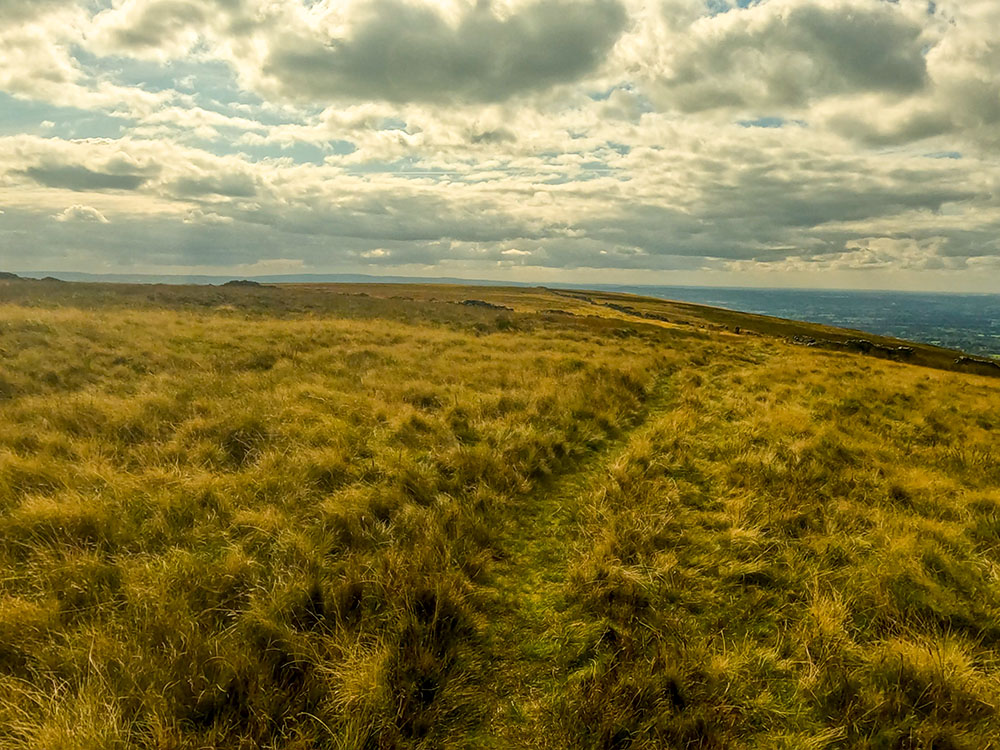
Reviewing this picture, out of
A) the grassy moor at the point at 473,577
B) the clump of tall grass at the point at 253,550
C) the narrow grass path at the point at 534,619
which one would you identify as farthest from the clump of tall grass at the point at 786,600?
the clump of tall grass at the point at 253,550

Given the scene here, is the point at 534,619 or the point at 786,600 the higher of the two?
the point at 786,600

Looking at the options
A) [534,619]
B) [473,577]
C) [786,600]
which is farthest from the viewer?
[473,577]

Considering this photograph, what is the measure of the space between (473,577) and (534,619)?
0.90 m

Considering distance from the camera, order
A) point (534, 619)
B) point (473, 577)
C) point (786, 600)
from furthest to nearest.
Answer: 1. point (473, 577)
2. point (786, 600)
3. point (534, 619)

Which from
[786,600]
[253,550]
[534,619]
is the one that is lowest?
[534,619]

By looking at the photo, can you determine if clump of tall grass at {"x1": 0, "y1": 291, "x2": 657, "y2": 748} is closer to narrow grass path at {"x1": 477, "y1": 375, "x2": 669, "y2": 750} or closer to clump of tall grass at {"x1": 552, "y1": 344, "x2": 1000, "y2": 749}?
narrow grass path at {"x1": 477, "y1": 375, "x2": 669, "y2": 750}

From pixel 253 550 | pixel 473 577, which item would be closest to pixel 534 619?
pixel 473 577

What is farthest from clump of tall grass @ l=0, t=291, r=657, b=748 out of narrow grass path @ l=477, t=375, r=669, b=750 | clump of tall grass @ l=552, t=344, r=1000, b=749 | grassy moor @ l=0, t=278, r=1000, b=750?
clump of tall grass @ l=552, t=344, r=1000, b=749

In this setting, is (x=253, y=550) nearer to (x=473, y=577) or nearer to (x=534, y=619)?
(x=473, y=577)

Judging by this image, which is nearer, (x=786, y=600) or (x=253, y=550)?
(x=786, y=600)

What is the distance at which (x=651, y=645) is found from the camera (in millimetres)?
4445

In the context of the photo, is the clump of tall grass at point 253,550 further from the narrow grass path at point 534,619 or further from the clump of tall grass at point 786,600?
the clump of tall grass at point 786,600

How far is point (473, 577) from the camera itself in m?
5.48

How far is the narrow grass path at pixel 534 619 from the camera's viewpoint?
12.2 feet
